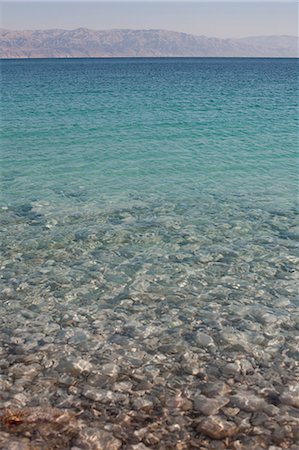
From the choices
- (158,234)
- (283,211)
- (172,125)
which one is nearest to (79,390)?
(158,234)

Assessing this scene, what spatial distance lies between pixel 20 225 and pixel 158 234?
12.4 feet

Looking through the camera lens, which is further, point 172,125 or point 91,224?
point 172,125

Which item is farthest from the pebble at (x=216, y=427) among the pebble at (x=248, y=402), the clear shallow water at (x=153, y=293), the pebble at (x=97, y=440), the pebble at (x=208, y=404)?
the pebble at (x=97, y=440)

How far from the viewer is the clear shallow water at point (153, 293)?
7.41m

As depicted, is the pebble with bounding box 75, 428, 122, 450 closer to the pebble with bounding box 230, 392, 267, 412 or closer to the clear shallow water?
the clear shallow water

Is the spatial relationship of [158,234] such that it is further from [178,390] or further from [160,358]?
[178,390]

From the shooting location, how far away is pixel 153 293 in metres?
10.8

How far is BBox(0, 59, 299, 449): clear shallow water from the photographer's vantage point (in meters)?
7.41

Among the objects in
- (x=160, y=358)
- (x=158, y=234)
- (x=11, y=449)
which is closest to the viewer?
(x=11, y=449)

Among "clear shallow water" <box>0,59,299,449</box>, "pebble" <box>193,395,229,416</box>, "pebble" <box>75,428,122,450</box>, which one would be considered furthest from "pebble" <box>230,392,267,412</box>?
"pebble" <box>75,428,122,450</box>

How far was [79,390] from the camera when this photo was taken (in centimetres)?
777

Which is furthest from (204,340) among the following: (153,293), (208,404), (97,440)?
(97,440)

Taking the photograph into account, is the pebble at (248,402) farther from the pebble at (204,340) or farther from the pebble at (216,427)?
the pebble at (204,340)

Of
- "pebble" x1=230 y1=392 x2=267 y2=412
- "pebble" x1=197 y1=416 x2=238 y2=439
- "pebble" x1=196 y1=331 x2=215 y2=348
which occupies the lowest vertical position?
"pebble" x1=197 y1=416 x2=238 y2=439
